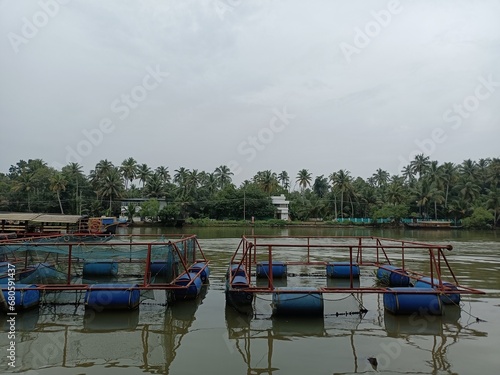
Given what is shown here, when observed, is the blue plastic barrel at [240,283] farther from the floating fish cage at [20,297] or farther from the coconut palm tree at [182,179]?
the coconut palm tree at [182,179]

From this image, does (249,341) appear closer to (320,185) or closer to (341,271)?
(341,271)

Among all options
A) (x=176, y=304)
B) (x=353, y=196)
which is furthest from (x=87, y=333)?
(x=353, y=196)

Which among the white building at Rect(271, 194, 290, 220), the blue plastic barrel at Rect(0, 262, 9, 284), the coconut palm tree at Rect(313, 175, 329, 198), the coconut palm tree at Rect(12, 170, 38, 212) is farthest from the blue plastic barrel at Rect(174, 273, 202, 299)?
the coconut palm tree at Rect(313, 175, 329, 198)

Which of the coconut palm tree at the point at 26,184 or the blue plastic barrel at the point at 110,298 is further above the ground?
the coconut palm tree at the point at 26,184

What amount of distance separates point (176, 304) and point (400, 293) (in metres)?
5.58

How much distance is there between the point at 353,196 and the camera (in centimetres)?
8212

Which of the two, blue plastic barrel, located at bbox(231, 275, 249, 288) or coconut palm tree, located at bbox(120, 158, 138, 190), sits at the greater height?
coconut palm tree, located at bbox(120, 158, 138, 190)

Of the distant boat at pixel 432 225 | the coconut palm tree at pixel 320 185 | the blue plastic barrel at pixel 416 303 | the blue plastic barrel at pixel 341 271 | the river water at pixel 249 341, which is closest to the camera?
the river water at pixel 249 341

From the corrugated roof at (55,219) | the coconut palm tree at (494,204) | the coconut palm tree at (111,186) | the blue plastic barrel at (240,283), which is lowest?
the blue plastic barrel at (240,283)

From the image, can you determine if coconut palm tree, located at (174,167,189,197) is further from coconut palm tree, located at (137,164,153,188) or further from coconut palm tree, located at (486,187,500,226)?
coconut palm tree, located at (486,187,500,226)

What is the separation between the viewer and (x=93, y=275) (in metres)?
14.6

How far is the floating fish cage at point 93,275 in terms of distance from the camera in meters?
9.27

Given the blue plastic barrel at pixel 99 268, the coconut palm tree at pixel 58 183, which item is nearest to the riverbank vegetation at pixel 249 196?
the coconut palm tree at pixel 58 183

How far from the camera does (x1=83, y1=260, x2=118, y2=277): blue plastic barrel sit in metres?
14.5
